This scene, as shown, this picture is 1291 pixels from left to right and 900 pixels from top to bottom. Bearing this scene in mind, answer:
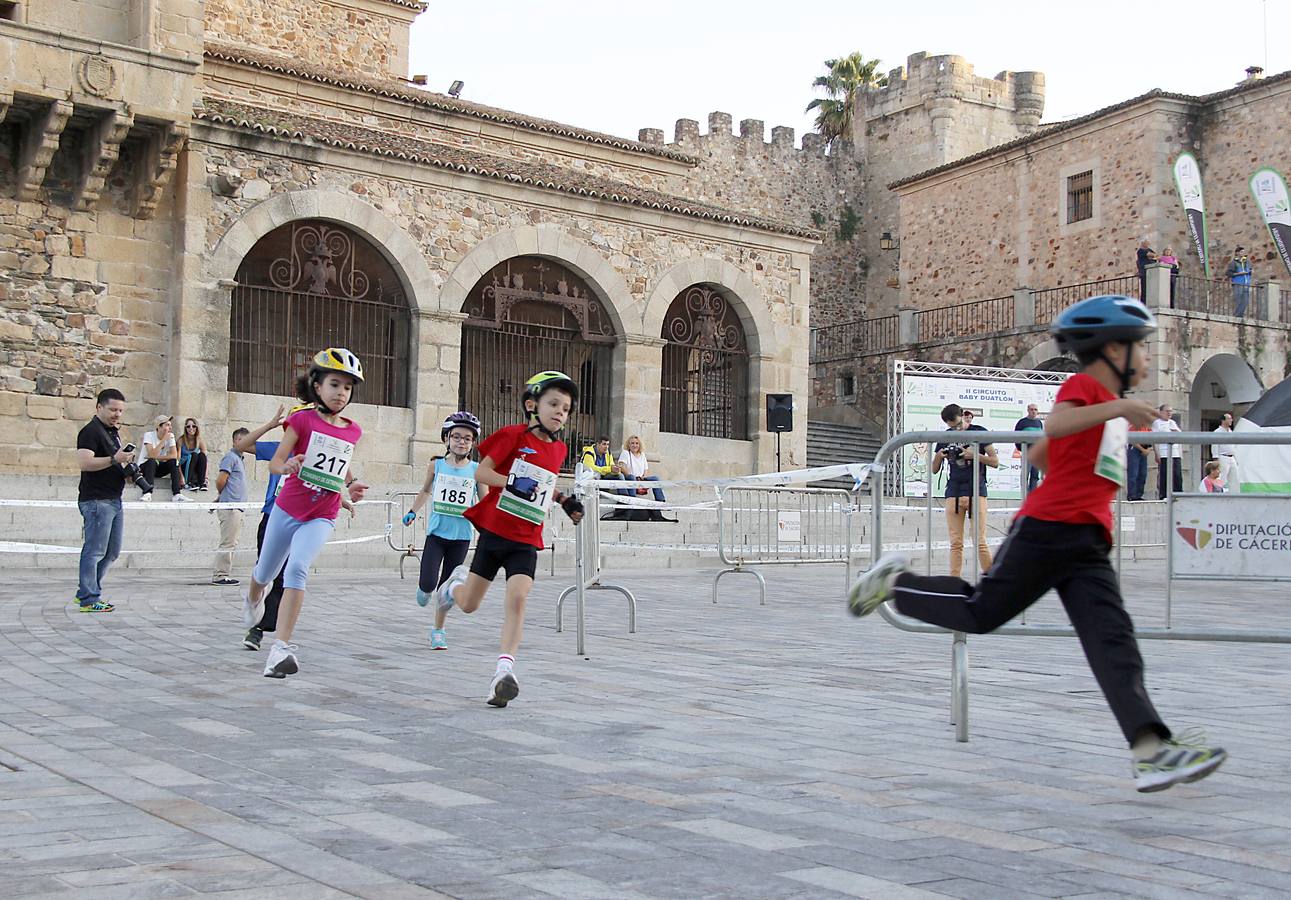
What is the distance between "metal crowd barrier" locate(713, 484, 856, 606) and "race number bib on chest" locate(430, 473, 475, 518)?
4.15 metres

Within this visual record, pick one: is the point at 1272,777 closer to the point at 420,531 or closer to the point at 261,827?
the point at 261,827

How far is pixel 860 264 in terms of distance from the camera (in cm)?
4631

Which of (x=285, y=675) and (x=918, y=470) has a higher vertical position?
(x=918, y=470)

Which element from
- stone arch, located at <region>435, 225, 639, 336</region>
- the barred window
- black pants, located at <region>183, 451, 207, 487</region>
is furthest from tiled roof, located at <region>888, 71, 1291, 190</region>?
black pants, located at <region>183, 451, 207, 487</region>

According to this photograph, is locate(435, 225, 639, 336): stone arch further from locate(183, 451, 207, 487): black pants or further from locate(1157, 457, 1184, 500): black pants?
locate(1157, 457, 1184, 500): black pants

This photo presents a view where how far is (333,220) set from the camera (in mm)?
21359

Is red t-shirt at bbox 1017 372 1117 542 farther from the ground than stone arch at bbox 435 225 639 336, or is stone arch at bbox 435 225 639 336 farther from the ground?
stone arch at bbox 435 225 639 336

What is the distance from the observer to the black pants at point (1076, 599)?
448 centimetres

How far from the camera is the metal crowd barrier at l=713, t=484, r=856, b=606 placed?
14133mm

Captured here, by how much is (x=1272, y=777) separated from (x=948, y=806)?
1376 mm

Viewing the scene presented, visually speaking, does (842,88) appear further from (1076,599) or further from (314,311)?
(1076,599)

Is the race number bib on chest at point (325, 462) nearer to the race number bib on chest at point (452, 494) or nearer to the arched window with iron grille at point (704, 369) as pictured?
the race number bib on chest at point (452, 494)

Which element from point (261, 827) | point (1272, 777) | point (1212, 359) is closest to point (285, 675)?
point (261, 827)

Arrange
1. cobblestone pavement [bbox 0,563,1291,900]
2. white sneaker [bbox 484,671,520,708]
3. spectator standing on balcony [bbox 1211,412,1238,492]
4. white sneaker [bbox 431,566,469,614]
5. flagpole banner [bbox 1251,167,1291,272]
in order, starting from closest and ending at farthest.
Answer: cobblestone pavement [bbox 0,563,1291,900] → white sneaker [bbox 484,671,520,708] → spectator standing on balcony [bbox 1211,412,1238,492] → white sneaker [bbox 431,566,469,614] → flagpole banner [bbox 1251,167,1291,272]
